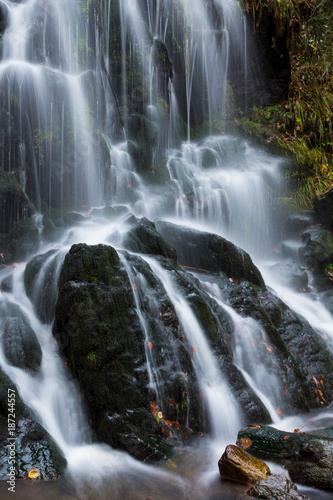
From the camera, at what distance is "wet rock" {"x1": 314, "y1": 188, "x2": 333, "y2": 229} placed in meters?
10.2

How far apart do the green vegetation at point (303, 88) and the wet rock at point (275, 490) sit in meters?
11.6

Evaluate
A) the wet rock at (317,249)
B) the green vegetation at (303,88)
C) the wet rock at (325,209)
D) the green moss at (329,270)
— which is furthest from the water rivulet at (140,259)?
the wet rock at (325,209)

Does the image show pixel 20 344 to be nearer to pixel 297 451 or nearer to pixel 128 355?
pixel 128 355

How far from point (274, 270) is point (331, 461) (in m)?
6.41

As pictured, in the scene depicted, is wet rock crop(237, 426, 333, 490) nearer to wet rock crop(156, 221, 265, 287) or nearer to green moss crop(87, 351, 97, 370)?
green moss crop(87, 351, 97, 370)

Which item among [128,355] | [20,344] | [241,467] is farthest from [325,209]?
[20,344]

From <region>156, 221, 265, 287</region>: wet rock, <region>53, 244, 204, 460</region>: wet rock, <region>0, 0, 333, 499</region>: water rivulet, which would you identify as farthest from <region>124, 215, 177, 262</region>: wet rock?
<region>53, 244, 204, 460</region>: wet rock

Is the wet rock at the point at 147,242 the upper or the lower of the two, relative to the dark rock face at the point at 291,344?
upper

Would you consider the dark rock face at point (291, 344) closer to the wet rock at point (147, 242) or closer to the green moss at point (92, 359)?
the wet rock at point (147, 242)

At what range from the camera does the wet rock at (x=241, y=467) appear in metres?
3.04

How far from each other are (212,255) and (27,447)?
16.3 ft

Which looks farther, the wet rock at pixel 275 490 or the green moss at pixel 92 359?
the green moss at pixel 92 359

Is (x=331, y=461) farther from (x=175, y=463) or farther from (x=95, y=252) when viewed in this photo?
(x=95, y=252)

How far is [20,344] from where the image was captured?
4.46m
